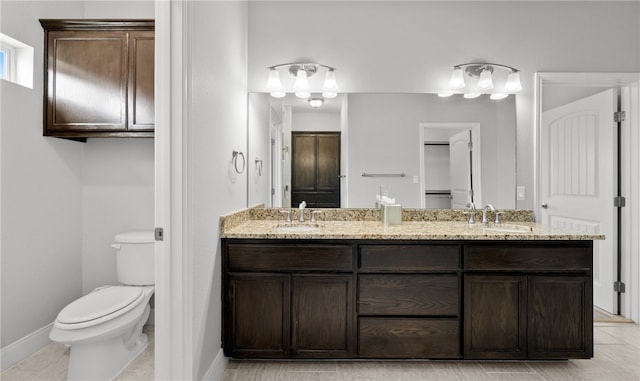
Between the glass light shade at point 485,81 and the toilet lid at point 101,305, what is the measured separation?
275 centimetres

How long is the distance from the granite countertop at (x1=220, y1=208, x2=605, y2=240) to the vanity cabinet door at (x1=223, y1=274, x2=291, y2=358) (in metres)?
0.28

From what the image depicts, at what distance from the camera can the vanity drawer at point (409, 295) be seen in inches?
87.9

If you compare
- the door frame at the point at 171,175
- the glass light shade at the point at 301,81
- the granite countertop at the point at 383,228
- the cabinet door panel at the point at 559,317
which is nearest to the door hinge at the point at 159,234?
the door frame at the point at 171,175

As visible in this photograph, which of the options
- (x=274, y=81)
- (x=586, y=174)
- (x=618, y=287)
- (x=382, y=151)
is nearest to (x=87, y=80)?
(x=274, y=81)

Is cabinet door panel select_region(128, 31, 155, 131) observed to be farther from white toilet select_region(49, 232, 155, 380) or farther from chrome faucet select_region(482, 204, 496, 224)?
chrome faucet select_region(482, 204, 496, 224)

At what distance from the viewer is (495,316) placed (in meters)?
2.23

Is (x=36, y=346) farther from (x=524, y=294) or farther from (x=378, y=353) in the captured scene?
(x=524, y=294)

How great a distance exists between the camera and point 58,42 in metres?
2.55

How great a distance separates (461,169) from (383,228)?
0.86 metres

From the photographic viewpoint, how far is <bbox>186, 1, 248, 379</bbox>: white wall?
5.98 feet

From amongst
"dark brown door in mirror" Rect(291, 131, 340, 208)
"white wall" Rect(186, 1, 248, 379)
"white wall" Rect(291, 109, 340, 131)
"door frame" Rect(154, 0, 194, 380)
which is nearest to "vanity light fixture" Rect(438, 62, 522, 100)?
"white wall" Rect(291, 109, 340, 131)

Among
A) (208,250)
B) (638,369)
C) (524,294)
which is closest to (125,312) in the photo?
(208,250)

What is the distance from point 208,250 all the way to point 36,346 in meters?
1.50

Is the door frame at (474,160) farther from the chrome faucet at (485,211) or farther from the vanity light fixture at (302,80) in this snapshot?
the vanity light fixture at (302,80)
